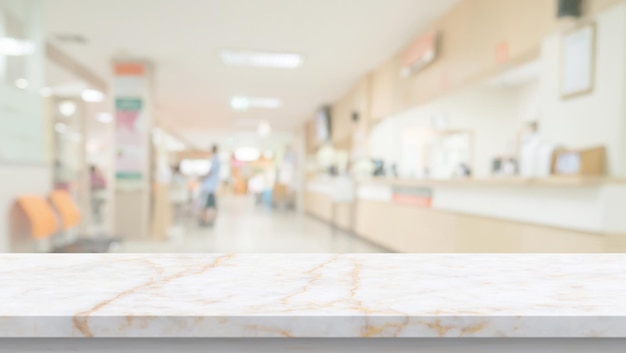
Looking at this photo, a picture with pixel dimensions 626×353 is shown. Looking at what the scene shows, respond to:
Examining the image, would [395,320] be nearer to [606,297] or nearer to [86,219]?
[606,297]

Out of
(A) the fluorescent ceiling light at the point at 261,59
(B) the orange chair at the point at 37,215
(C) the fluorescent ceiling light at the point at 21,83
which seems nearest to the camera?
(B) the orange chair at the point at 37,215

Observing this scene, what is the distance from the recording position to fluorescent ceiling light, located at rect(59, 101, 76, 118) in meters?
8.40

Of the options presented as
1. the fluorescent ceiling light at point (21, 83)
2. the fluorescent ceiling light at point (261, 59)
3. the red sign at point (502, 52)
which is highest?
the fluorescent ceiling light at point (261, 59)

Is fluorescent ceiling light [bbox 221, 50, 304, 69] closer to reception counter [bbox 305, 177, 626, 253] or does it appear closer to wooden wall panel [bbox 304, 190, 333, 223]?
reception counter [bbox 305, 177, 626, 253]

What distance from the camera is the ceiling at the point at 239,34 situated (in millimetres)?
4984

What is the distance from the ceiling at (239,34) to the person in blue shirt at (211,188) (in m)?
1.66

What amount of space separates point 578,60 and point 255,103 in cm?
899

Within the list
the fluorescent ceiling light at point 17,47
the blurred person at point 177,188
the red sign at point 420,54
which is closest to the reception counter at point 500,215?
the red sign at point 420,54

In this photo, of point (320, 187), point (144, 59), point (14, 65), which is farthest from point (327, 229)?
point (14, 65)

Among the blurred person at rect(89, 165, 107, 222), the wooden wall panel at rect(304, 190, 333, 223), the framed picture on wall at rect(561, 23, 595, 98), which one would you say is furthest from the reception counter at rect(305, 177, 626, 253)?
the blurred person at rect(89, 165, 107, 222)

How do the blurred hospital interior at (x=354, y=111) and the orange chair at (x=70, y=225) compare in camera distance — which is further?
the orange chair at (x=70, y=225)

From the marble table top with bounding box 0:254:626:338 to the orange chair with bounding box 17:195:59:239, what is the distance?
4.12m

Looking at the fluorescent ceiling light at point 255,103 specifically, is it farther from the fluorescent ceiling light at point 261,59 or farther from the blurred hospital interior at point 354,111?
the fluorescent ceiling light at point 261,59

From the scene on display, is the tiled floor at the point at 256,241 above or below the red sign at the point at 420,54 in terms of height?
below
